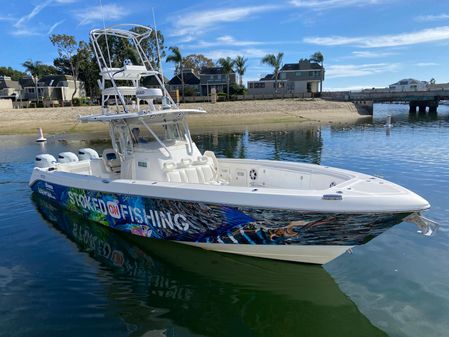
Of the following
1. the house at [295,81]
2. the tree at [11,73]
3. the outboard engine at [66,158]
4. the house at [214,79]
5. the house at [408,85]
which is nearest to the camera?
the outboard engine at [66,158]

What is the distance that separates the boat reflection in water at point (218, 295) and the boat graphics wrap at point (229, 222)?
538mm

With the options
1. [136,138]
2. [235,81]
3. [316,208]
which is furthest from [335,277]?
[235,81]

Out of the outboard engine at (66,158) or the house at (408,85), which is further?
the house at (408,85)

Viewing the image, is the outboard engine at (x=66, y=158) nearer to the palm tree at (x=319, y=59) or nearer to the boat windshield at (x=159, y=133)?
the boat windshield at (x=159, y=133)

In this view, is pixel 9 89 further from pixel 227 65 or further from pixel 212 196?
pixel 212 196

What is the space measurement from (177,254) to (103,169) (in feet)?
11.6

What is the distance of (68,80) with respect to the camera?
69.9m

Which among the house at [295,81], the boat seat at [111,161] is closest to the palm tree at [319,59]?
the house at [295,81]

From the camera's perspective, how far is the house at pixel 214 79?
68.6 meters

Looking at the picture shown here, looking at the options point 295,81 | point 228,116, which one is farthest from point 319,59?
point 228,116

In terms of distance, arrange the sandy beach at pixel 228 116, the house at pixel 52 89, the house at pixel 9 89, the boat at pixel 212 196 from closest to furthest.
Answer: the boat at pixel 212 196 < the sandy beach at pixel 228 116 < the house at pixel 52 89 < the house at pixel 9 89

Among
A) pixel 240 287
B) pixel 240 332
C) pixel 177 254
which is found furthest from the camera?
pixel 177 254

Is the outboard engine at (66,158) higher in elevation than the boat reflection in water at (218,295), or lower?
higher

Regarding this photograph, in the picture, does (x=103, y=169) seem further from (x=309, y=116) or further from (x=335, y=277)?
(x=309, y=116)
